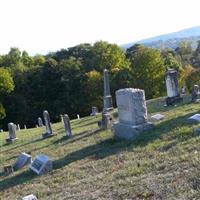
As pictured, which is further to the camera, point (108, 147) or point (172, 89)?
point (172, 89)

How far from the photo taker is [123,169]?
37.9ft

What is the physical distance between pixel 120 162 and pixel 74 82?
46.8 meters

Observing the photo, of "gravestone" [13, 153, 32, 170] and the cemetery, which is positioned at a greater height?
the cemetery

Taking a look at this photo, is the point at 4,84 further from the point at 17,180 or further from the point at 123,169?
the point at 123,169

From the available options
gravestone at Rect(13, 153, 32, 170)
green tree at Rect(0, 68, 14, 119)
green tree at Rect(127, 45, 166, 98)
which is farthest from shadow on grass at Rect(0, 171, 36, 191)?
green tree at Rect(127, 45, 166, 98)

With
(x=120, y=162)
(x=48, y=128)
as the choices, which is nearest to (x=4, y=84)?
(x=48, y=128)

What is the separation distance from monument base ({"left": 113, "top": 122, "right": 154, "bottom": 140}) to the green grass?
26 centimetres

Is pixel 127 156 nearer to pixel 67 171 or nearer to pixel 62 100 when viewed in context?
pixel 67 171

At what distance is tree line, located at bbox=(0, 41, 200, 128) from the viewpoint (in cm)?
5678

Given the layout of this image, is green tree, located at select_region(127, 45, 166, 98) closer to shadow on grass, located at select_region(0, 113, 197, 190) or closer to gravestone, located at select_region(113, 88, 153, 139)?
gravestone, located at select_region(113, 88, 153, 139)

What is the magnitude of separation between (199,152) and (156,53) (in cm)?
4914

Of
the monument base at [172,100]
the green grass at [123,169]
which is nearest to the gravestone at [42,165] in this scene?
the green grass at [123,169]

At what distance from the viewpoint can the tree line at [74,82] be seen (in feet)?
186

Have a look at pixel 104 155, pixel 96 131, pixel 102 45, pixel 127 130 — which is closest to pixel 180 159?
pixel 104 155
